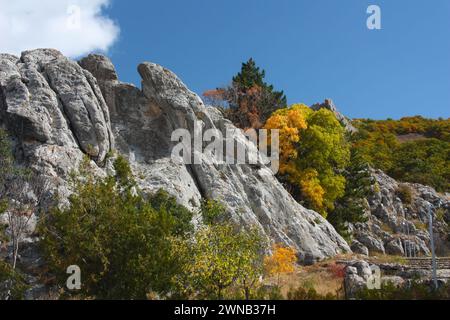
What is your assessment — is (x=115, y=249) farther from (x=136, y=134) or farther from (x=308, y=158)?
(x=308, y=158)

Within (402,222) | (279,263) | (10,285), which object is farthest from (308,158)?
(10,285)

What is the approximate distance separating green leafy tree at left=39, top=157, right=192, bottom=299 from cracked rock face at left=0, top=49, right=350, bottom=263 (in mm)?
8752

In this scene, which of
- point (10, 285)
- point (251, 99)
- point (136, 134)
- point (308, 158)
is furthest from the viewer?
point (251, 99)

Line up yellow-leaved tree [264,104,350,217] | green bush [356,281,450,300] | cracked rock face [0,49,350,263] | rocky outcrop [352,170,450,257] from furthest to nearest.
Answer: rocky outcrop [352,170,450,257] < yellow-leaved tree [264,104,350,217] < cracked rock face [0,49,350,263] < green bush [356,281,450,300]

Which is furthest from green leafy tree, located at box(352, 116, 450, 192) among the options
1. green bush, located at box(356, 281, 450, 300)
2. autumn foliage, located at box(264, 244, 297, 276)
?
green bush, located at box(356, 281, 450, 300)

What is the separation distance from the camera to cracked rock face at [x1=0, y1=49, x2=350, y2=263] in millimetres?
31281

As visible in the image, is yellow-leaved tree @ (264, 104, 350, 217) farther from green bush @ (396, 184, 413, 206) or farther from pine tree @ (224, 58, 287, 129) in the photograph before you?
green bush @ (396, 184, 413, 206)

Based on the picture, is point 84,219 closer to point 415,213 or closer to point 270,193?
point 270,193

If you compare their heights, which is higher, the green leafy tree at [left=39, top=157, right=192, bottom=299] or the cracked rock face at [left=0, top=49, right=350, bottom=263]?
the cracked rock face at [left=0, top=49, right=350, bottom=263]

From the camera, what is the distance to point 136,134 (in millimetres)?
38375

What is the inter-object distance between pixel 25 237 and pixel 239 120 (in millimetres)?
32044

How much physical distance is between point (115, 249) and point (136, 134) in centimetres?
2076

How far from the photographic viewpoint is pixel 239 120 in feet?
177
